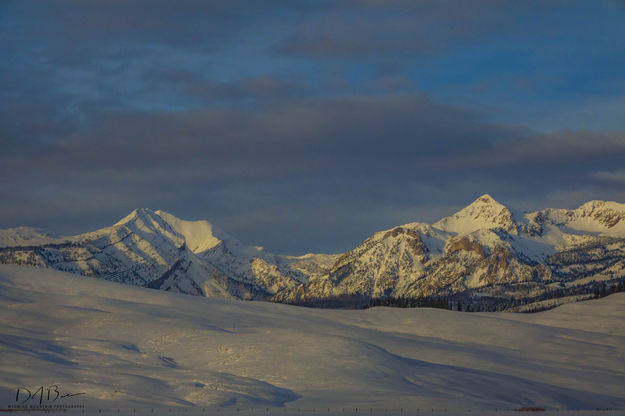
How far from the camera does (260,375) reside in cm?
15225

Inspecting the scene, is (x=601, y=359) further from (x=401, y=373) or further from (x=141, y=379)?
(x=141, y=379)

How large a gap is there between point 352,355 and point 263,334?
2740cm

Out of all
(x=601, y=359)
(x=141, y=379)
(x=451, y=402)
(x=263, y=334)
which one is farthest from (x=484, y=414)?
(x=601, y=359)

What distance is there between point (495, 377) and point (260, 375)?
148 feet

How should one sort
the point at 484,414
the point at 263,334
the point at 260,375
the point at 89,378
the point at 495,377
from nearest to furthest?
the point at 484,414 < the point at 89,378 < the point at 260,375 < the point at 495,377 < the point at 263,334

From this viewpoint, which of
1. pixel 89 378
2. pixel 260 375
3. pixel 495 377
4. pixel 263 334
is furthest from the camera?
pixel 263 334

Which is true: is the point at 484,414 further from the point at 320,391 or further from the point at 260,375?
→ the point at 260,375

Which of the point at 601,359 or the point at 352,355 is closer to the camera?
the point at 352,355
